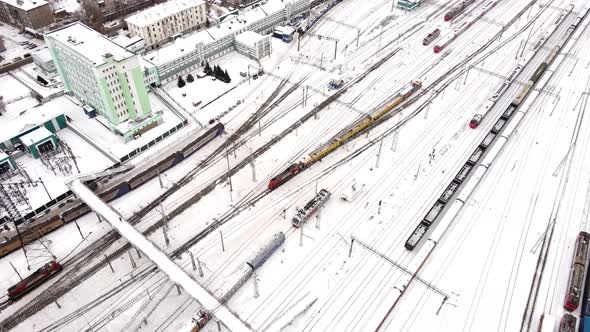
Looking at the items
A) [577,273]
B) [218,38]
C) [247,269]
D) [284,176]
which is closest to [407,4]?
[218,38]

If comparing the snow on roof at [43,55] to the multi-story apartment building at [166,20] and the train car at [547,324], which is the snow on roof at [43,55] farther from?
the train car at [547,324]

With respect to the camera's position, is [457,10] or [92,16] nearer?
[92,16]

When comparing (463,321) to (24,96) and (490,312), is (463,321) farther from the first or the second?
(24,96)

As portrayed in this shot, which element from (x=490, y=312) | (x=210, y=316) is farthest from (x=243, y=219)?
(x=490, y=312)

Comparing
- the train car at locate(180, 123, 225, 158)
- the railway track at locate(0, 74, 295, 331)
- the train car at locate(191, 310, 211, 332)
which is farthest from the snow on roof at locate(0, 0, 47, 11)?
the train car at locate(191, 310, 211, 332)

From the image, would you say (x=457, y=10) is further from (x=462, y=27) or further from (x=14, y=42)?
(x=14, y=42)

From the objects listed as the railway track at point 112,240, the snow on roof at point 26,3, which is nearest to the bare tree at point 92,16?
the snow on roof at point 26,3

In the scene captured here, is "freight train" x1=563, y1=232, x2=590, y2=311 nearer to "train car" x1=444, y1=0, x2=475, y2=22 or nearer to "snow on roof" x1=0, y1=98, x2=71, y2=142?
"train car" x1=444, y1=0, x2=475, y2=22
